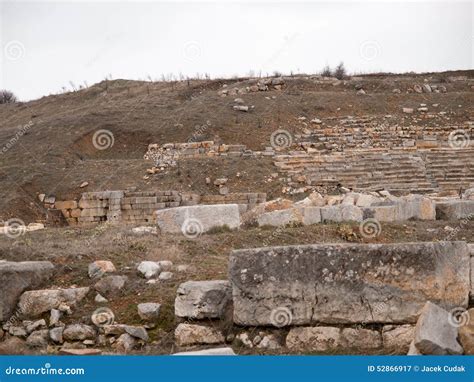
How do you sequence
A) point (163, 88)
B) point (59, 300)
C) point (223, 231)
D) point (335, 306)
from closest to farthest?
point (335, 306) < point (59, 300) < point (223, 231) < point (163, 88)

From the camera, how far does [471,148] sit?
24.7m

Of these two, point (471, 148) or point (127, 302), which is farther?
point (471, 148)

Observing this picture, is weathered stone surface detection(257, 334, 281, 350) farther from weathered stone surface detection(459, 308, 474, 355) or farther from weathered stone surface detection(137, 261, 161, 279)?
weathered stone surface detection(137, 261, 161, 279)

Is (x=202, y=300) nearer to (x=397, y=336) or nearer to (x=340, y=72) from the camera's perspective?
(x=397, y=336)

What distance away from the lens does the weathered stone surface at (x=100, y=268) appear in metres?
7.06

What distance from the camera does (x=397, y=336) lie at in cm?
566

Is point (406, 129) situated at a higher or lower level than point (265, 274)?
higher

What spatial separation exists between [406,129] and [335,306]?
77.0 feet

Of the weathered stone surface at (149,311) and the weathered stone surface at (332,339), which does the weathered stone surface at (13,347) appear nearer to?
the weathered stone surface at (149,311)

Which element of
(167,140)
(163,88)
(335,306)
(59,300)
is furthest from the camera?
(163,88)

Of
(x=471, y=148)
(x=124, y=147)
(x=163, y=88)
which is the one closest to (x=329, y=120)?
(x=471, y=148)

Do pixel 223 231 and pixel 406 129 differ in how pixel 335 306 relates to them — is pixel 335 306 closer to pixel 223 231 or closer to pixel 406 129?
pixel 223 231

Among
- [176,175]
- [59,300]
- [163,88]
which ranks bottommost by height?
[59,300]

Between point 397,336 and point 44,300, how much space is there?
3532mm
